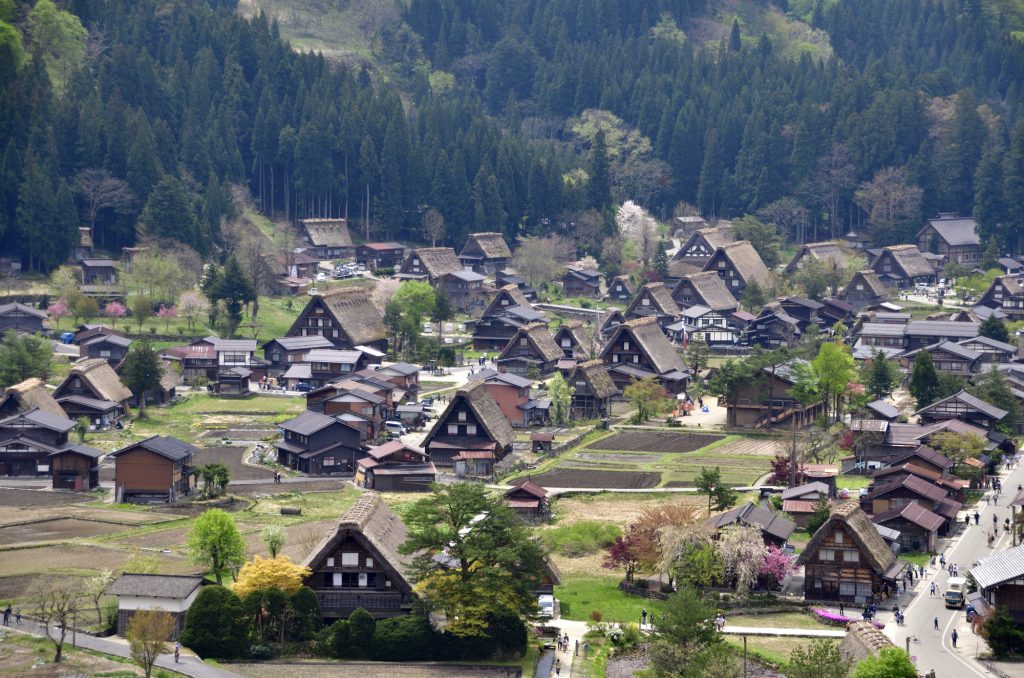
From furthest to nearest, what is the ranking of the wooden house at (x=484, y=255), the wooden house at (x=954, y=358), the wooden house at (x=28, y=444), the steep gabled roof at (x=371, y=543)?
the wooden house at (x=484, y=255), the wooden house at (x=954, y=358), the wooden house at (x=28, y=444), the steep gabled roof at (x=371, y=543)

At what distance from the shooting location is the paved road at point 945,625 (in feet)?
135

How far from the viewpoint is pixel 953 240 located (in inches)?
4429

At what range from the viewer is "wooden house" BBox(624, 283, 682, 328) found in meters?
94.7

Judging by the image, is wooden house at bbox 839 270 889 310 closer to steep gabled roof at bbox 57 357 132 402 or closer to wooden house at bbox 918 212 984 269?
wooden house at bbox 918 212 984 269

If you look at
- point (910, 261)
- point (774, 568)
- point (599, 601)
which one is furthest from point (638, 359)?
point (599, 601)

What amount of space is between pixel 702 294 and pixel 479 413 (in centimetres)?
3339

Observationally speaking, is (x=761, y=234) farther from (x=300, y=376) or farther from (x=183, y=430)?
(x=183, y=430)

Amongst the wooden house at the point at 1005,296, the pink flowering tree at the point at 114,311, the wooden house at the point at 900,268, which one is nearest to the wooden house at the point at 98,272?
the pink flowering tree at the point at 114,311

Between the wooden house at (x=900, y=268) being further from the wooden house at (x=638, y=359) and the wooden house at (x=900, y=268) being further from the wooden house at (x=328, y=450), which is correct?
the wooden house at (x=328, y=450)

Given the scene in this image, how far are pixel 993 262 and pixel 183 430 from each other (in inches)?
2244

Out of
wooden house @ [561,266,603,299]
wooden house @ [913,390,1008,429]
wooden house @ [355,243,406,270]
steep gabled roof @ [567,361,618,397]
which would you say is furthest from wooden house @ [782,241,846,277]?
wooden house @ [913,390,1008,429]

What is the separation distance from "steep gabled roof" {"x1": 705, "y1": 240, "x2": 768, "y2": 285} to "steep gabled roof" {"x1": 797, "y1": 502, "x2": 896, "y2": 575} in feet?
176

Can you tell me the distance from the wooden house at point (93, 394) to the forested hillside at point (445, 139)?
21570 millimetres

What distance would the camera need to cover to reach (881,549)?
4894 centimetres
